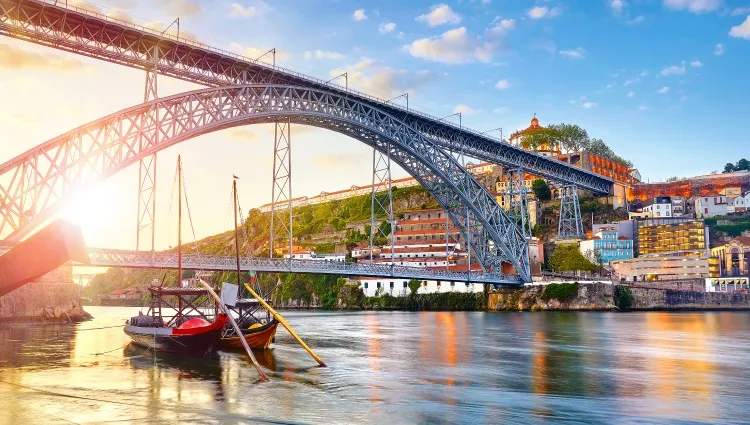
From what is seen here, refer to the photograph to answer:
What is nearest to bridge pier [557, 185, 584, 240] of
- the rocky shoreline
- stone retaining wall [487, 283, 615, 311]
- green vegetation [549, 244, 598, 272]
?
green vegetation [549, 244, 598, 272]

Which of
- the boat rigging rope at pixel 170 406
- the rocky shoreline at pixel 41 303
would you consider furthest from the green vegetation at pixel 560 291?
the boat rigging rope at pixel 170 406

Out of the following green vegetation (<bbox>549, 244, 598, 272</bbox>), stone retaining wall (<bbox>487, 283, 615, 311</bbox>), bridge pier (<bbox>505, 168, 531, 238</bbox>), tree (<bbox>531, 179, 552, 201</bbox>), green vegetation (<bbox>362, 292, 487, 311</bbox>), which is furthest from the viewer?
tree (<bbox>531, 179, 552, 201</bbox>)

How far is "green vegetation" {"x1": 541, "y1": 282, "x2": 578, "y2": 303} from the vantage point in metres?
60.1

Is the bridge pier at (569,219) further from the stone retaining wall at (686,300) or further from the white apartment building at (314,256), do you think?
the white apartment building at (314,256)

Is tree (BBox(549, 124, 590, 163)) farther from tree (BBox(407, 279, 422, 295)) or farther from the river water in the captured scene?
the river water

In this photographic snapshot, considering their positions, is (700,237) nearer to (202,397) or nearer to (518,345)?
(518,345)

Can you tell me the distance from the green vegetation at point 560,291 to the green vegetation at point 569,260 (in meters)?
8.89

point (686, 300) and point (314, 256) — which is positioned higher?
point (314, 256)

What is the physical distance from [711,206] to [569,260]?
3064 centimetres

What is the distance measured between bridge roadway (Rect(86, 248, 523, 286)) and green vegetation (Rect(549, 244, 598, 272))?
9979mm

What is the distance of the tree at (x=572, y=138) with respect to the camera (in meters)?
105

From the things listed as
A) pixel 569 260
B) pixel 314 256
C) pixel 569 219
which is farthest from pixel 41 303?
pixel 569 219

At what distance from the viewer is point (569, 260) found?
2744 inches

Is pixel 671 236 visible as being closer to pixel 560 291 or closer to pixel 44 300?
pixel 560 291
